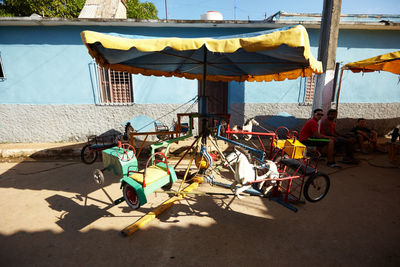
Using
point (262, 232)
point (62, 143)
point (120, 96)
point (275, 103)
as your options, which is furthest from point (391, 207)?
point (62, 143)

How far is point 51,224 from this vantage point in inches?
117

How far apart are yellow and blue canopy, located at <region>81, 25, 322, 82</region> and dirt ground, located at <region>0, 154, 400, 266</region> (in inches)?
101

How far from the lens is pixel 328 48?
19.7 ft

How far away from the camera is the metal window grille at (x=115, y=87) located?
7.74 metres

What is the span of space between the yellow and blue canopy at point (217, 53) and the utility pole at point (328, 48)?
2111mm

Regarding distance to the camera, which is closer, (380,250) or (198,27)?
(380,250)

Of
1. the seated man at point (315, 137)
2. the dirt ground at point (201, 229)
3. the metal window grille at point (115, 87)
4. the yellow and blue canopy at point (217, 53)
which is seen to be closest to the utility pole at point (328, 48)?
the seated man at point (315, 137)

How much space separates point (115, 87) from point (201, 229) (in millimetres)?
7108

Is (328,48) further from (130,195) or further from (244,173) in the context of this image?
(130,195)

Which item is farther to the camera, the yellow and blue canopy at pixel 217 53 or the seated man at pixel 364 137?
the seated man at pixel 364 137

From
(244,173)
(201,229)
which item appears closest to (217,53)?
(244,173)

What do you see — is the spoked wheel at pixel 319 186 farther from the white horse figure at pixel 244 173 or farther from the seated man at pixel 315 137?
the seated man at pixel 315 137

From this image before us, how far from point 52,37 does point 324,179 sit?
1023cm

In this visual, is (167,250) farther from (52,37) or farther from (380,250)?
(52,37)
